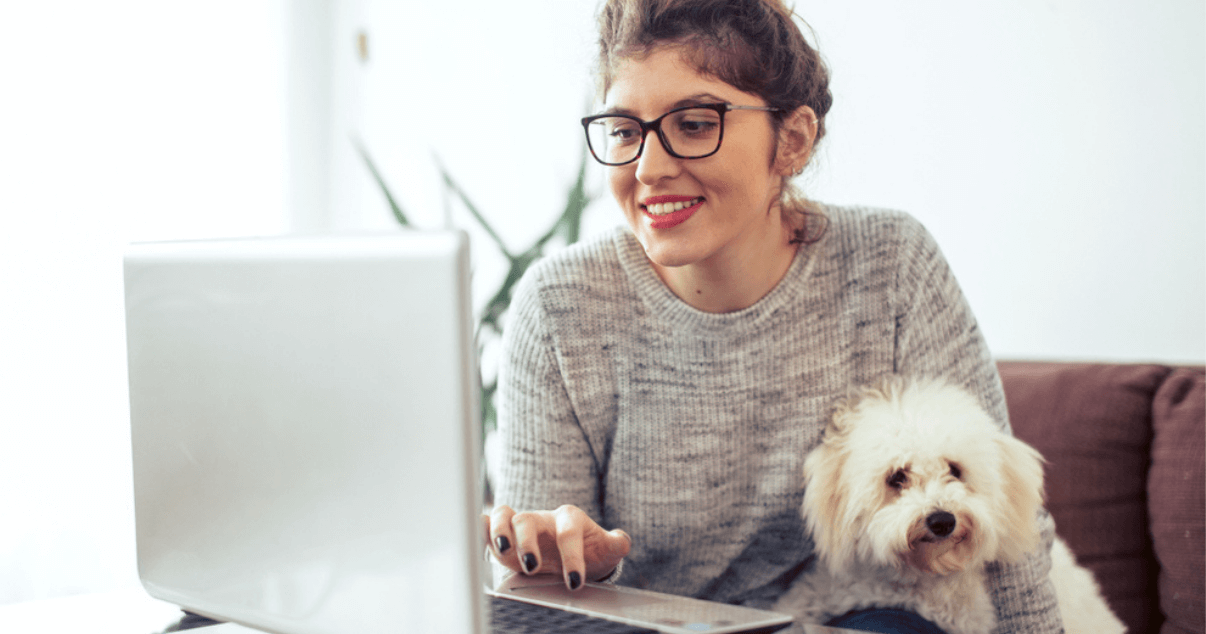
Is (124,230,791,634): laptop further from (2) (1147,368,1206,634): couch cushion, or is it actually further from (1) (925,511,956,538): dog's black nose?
(2) (1147,368,1206,634): couch cushion

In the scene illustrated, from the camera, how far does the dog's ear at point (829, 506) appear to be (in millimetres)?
1050

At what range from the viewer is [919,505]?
0.99 metres

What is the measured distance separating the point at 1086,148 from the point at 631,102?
946mm

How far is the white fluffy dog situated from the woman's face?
0.94ft

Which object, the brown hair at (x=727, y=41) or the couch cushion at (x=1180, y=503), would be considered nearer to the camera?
the brown hair at (x=727, y=41)

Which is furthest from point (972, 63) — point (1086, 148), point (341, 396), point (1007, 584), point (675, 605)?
point (341, 396)

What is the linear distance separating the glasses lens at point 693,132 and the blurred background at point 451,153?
0.28 m

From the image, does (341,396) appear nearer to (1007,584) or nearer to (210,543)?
(210,543)

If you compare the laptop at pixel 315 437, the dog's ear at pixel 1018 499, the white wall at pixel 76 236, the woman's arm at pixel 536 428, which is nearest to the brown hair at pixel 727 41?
the woman's arm at pixel 536 428

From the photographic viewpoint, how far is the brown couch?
122 cm

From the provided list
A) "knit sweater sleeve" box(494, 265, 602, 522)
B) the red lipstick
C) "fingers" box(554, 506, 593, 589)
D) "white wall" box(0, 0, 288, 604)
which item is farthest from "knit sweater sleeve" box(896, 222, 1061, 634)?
"white wall" box(0, 0, 288, 604)

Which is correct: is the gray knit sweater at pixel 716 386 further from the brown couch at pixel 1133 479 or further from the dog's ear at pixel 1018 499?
the brown couch at pixel 1133 479

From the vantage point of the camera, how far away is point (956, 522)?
3.25ft

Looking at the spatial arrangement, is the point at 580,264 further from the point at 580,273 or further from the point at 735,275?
the point at 735,275
